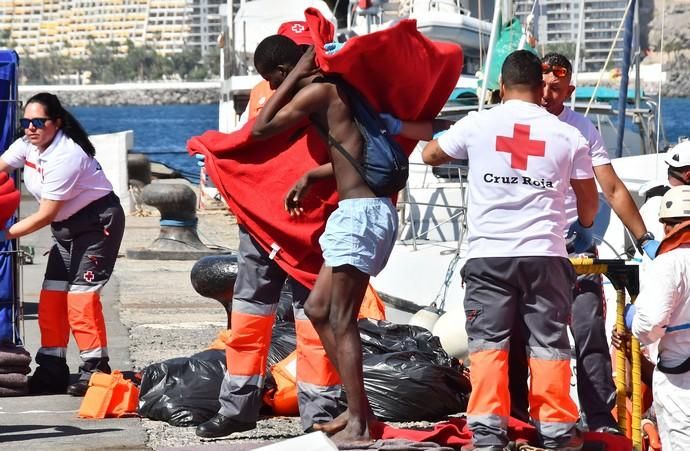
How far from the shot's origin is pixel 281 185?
6676 mm

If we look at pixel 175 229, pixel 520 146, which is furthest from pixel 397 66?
pixel 175 229

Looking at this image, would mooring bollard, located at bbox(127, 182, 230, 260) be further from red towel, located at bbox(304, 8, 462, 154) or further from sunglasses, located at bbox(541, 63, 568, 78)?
red towel, located at bbox(304, 8, 462, 154)

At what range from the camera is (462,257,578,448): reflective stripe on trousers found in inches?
236


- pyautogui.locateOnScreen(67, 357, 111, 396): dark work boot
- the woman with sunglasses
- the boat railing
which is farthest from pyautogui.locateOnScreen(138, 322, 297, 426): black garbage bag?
the boat railing

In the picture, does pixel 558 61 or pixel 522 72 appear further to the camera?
pixel 558 61

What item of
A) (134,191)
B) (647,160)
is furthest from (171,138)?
(647,160)

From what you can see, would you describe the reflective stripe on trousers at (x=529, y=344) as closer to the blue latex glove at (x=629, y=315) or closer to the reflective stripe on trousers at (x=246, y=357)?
the blue latex glove at (x=629, y=315)

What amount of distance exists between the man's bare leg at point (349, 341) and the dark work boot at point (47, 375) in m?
2.51

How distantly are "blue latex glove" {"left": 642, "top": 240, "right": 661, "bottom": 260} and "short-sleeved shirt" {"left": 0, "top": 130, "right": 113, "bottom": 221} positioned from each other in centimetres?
328

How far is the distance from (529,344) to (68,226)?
307 cm

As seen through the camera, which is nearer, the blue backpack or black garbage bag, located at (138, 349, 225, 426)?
the blue backpack

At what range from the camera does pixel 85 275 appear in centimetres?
799

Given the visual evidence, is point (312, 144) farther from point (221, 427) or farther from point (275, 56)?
point (221, 427)

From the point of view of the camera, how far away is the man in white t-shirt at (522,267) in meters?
6.00
